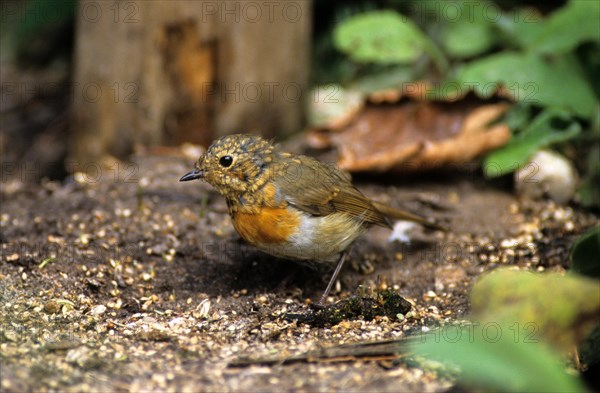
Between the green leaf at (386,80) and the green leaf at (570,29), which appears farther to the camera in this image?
the green leaf at (386,80)

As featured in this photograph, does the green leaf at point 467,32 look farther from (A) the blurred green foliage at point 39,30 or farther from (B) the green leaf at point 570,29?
(A) the blurred green foliage at point 39,30

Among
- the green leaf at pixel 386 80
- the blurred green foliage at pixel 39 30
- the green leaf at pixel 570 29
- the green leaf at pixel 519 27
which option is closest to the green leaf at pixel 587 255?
the green leaf at pixel 570 29

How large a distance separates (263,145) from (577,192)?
90.2 inches

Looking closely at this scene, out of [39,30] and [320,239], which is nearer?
[320,239]

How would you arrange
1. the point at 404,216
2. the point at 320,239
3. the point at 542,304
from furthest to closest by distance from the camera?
the point at 404,216, the point at 320,239, the point at 542,304

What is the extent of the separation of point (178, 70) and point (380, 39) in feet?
5.20

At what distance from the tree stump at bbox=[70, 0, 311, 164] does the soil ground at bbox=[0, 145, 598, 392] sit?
1.13 ft

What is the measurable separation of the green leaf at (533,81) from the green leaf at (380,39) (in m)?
0.51

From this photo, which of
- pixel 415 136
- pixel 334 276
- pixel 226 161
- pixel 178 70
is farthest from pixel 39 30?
pixel 334 276

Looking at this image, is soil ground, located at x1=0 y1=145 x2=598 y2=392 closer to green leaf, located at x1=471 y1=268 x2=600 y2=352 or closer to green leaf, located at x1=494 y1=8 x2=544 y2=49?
green leaf, located at x1=471 y1=268 x2=600 y2=352

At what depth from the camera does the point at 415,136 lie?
5.86 metres

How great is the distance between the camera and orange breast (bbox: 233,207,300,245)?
4188mm

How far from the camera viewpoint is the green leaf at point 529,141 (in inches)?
207

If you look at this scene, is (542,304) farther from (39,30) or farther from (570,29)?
(39,30)
